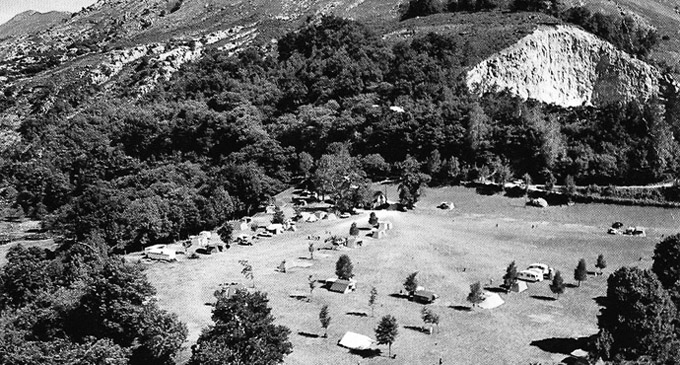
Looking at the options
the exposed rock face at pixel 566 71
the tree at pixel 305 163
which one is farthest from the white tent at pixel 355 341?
the exposed rock face at pixel 566 71

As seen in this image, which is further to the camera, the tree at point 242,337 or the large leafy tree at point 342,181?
the large leafy tree at point 342,181

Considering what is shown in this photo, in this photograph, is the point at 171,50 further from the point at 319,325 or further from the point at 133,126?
the point at 319,325

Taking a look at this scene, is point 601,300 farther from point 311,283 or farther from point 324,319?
point 311,283

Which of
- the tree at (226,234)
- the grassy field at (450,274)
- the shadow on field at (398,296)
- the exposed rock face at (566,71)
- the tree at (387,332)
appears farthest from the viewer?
the exposed rock face at (566,71)

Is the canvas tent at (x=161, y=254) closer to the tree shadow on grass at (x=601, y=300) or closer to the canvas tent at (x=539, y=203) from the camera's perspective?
the tree shadow on grass at (x=601, y=300)

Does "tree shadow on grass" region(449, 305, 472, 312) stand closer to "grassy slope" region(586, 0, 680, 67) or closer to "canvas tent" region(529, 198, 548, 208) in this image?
"canvas tent" region(529, 198, 548, 208)

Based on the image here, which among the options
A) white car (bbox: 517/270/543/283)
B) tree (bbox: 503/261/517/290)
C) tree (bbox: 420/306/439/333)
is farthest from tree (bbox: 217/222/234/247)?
white car (bbox: 517/270/543/283)
